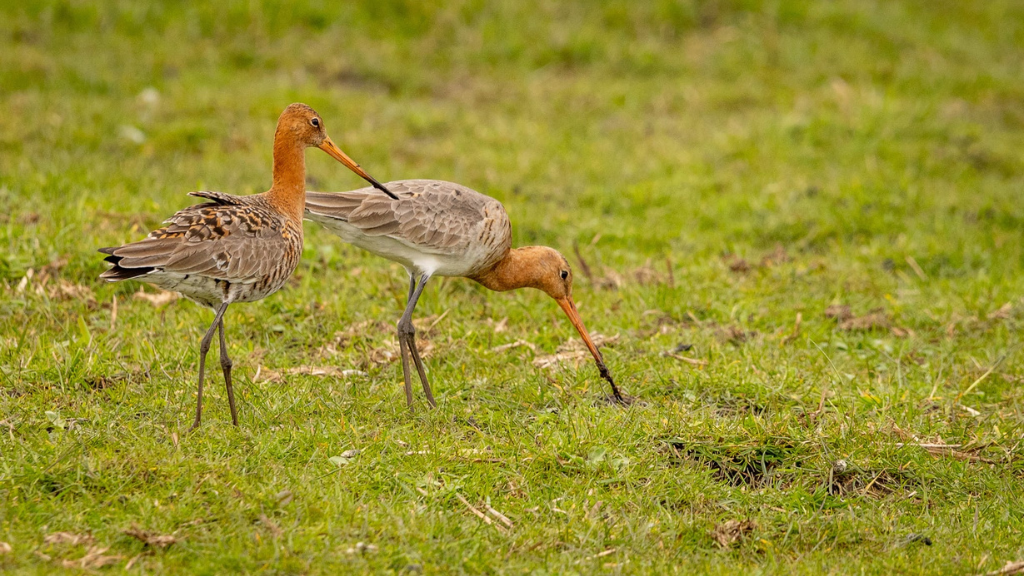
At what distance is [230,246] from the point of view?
5246 mm

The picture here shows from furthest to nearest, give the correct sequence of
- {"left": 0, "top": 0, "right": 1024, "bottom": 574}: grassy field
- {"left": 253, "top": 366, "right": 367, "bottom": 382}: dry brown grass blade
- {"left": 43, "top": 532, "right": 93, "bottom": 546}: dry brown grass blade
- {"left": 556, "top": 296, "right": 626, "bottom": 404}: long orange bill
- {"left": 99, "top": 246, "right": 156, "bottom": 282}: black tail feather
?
{"left": 253, "top": 366, "right": 367, "bottom": 382}: dry brown grass blade → {"left": 556, "top": 296, "right": 626, "bottom": 404}: long orange bill → {"left": 99, "top": 246, "right": 156, "bottom": 282}: black tail feather → {"left": 0, "top": 0, "right": 1024, "bottom": 574}: grassy field → {"left": 43, "top": 532, "right": 93, "bottom": 546}: dry brown grass blade

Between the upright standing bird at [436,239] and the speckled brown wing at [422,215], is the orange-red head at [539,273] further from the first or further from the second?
the speckled brown wing at [422,215]

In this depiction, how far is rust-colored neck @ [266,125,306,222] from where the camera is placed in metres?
5.85

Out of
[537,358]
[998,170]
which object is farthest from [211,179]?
[998,170]

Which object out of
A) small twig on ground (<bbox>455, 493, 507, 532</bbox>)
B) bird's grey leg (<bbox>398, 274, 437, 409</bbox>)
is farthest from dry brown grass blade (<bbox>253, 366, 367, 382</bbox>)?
small twig on ground (<bbox>455, 493, 507, 532</bbox>)

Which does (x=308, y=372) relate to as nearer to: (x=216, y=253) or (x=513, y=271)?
(x=216, y=253)

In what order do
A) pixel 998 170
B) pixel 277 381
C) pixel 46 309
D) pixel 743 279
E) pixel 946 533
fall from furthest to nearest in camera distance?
pixel 998 170 → pixel 743 279 → pixel 46 309 → pixel 277 381 → pixel 946 533

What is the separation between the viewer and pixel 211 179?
29.4 ft

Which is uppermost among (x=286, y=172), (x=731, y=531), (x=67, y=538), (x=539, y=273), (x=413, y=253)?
(x=286, y=172)

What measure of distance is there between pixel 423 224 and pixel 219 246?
1.29 meters

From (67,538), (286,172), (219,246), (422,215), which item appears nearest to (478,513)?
(67,538)

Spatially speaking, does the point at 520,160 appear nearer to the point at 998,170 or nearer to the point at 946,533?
the point at 998,170

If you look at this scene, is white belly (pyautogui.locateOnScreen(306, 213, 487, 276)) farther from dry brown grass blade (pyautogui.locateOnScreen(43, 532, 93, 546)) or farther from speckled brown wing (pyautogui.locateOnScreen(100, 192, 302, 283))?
dry brown grass blade (pyautogui.locateOnScreen(43, 532, 93, 546))

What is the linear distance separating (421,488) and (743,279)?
151 inches
